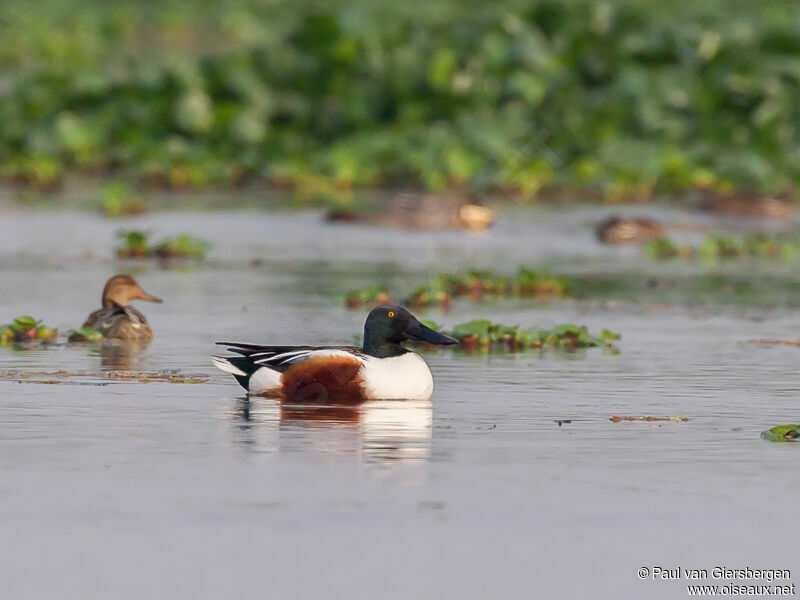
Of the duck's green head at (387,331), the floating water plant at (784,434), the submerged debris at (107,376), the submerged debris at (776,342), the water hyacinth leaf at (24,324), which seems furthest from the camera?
the submerged debris at (776,342)

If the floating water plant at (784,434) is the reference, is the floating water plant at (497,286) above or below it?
above

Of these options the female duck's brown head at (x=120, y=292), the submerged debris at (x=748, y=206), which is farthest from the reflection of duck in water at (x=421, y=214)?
the female duck's brown head at (x=120, y=292)

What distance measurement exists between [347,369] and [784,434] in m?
2.28

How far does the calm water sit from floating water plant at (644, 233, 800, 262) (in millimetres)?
5175

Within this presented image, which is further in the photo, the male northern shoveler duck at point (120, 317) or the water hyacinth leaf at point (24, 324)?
the male northern shoveler duck at point (120, 317)

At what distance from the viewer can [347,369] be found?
35.6ft

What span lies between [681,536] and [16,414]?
3.87 m

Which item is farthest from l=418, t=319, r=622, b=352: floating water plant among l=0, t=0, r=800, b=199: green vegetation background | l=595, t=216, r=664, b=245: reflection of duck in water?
l=0, t=0, r=800, b=199: green vegetation background

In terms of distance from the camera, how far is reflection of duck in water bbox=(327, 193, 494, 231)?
78.0ft

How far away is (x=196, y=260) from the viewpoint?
64.6 ft

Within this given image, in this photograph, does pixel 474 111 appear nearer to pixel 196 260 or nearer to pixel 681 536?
pixel 196 260

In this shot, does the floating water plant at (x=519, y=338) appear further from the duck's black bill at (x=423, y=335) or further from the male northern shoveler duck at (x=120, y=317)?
the duck's black bill at (x=423, y=335)

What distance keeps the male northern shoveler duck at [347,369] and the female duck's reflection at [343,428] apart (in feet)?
0.24

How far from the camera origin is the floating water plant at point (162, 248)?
751 inches
